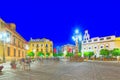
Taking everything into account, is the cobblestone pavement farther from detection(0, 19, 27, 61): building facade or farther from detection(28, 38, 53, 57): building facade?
detection(28, 38, 53, 57): building facade

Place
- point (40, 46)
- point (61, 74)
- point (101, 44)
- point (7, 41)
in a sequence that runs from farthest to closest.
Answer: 1. point (40, 46)
2. point (101, 44)
3. point (7, 41)
4. point (61, 74)

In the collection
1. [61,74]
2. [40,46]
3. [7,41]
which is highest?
[40,46]

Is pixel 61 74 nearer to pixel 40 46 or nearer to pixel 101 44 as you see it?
pixel 101 44

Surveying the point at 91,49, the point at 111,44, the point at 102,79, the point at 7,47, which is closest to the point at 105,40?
the point at 111,44

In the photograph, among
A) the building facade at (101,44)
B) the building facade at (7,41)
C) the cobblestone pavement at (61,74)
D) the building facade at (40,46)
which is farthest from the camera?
the building facade at (40,46)

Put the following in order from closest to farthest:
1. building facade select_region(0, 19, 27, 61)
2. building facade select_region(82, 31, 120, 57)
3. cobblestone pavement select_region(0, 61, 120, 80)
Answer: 1. cobblestone pavement select_region(0, 61, 120, 80)
2. building facade select_region(0, 19, 27, 61)
3. building facade select_region(82, 31, 120, 57)

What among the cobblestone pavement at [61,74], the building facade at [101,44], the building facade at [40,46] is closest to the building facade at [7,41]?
the cobblestone pavement at [61,74]

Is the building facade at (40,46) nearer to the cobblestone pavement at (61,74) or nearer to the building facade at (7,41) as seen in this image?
the building facade at (7,41)

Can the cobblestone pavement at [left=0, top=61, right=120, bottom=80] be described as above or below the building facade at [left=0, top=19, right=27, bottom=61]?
below

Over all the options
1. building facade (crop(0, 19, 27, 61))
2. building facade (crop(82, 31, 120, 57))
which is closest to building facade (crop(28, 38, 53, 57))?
building facade (crop(82, 31, 120, 57))

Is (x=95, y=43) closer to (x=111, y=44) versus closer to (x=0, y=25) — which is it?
(x=111, y=44)

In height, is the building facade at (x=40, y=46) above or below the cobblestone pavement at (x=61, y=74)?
above

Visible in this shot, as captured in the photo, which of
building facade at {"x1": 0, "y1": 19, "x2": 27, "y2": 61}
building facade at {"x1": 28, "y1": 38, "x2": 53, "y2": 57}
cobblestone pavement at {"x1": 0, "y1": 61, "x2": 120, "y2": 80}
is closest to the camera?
cobblestone pavement at {"x1": 0, "y1": 61, "x2": 120, "y2": 80}

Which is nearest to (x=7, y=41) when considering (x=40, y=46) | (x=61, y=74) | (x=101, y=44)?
(x=61, y=74)
